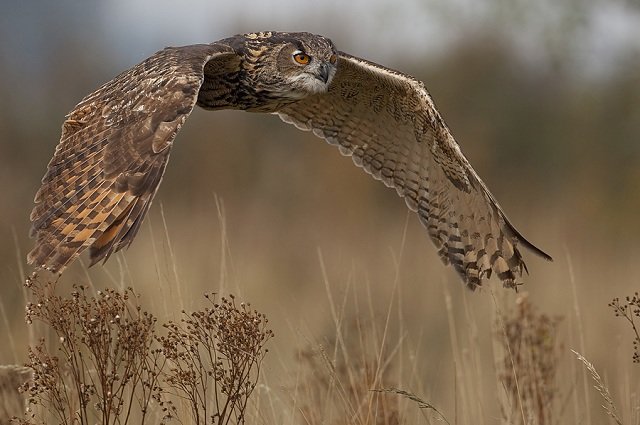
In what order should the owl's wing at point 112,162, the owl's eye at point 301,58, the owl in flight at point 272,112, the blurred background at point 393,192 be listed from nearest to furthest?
1. the owl's wing at point 112,162
2. the owl in flight at point 272,112
3. the owl's eye at point 301,58
4. the blurred background at point 393,192

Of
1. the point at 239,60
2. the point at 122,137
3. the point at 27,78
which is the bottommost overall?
the point at 122,137

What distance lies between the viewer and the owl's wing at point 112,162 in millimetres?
3975

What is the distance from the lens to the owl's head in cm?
565

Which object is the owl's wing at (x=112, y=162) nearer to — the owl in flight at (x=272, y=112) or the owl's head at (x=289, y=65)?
the owl in flight at (x=272, y=112)

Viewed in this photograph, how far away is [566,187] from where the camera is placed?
615 inches

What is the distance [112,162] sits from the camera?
4.27m

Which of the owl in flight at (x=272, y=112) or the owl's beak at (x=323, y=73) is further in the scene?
the owl's beak at (x=323, y=73)

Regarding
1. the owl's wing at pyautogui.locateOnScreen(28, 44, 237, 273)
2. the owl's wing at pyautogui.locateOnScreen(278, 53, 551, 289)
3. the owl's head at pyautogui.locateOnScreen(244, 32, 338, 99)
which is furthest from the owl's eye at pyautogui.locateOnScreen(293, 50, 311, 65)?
the owl's wing at pyautogui.locateOnScreen(28, 44, 237, 273)

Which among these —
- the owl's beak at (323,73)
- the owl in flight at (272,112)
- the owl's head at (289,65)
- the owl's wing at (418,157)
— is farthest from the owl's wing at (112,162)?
the owl's wing at (418,157)

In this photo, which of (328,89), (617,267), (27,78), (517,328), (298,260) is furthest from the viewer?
(27,78)

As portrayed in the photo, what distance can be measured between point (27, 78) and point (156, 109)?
49.5ft

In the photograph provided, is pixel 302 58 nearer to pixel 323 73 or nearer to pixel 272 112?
pixel 323 73

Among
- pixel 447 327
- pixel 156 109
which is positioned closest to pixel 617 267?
pixel 447 327

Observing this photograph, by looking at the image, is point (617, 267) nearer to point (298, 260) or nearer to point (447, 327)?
point (447, 327)
